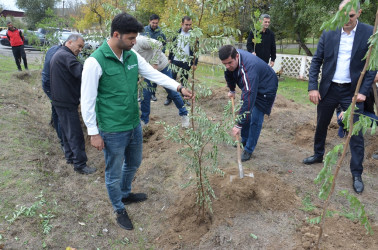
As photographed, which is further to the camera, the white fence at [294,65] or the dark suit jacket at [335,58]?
the white fence at [294,65]

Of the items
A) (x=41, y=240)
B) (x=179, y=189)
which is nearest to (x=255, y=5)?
(x=179, y=189)

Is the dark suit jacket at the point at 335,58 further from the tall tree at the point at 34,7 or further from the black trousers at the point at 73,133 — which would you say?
the tall tree at the point at 34,7

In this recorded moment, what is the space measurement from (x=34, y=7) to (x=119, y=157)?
38615mm

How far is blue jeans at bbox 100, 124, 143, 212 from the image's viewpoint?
8.70 ft

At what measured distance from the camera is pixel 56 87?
12.6ft

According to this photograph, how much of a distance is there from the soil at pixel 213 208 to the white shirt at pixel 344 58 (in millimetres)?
1311

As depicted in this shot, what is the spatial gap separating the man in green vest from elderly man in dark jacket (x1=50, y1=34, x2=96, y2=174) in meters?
1.44

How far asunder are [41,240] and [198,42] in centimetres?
230

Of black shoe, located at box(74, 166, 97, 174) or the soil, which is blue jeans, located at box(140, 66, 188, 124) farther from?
black shoe, located at box(74, 166, 97, 174)

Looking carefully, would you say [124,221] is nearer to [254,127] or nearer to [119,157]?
[119,157]

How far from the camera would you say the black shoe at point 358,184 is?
11.2 ft

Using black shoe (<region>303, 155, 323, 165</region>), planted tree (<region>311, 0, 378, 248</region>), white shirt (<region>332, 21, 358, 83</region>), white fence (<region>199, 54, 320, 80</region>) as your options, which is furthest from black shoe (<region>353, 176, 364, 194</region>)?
white fence (<region>199, 54, 320, 80</region>)

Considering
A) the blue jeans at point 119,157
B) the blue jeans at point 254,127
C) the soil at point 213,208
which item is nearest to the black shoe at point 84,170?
the soil at point 213,208

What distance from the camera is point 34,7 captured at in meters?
34.0
